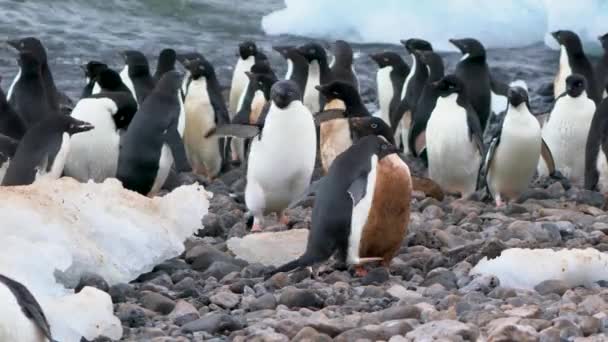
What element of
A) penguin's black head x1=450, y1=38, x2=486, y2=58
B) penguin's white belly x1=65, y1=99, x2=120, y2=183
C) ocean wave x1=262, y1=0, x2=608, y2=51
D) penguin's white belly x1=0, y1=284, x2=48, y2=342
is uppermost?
penguin's white belly x1=0, y1=284, x2=48, y2=342

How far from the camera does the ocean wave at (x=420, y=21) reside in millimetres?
20188

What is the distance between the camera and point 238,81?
12758 millimetres

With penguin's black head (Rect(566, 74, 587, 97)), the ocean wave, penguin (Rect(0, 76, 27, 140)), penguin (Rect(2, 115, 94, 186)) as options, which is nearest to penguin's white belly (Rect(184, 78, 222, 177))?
penguin (Rect(0, 76, 27, 140))

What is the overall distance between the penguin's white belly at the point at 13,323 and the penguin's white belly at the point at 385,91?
848 cm

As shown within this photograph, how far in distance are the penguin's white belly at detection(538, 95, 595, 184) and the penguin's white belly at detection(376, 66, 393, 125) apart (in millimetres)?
2599

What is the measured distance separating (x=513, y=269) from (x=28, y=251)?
Result: 198 cm

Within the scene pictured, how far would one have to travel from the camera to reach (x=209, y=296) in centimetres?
569

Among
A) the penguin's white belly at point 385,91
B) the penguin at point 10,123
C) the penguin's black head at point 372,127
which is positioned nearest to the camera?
the penguin's black head at point 372,127

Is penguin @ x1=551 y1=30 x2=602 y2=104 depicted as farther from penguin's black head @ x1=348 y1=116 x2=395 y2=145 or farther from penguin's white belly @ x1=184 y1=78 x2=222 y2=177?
penguin's black head @ x1=348 y1=116 x2=395 y2=145

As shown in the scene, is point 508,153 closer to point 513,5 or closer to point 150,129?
point 150,129

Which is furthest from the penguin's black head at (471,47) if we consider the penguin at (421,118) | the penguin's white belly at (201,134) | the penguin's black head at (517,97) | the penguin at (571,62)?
the penguin's black head at (517,97)

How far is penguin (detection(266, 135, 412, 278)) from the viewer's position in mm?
6230

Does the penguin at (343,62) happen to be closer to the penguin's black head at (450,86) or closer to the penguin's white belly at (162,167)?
the penguin's black head at (450,86)

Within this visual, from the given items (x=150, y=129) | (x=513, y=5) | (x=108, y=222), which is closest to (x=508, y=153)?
(x=150, y=129)
